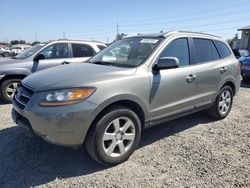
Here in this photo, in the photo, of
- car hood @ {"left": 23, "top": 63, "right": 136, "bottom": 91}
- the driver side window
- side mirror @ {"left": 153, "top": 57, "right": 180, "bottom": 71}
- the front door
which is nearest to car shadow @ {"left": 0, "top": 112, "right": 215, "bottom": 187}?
car hood @ {"left": 23, "top": 63, "right": 136, "bottom": 91}

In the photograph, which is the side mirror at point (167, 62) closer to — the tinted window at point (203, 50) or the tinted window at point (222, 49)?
the tinted window at point (203, 50)

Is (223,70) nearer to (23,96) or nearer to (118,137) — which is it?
(118,137)

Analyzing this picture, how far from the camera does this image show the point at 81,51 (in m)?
7.38

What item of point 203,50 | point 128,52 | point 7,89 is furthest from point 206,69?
point 7,89

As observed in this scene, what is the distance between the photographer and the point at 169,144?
160 inches

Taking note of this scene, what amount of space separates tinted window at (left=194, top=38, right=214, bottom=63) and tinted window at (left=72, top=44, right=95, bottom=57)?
3694 millimetres

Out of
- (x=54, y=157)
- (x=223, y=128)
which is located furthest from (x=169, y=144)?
(x=54, y=157)

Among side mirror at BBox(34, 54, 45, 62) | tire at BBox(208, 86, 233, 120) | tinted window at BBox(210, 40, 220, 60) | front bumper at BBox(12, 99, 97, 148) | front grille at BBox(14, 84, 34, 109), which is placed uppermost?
tinted window at BBox(210, 40, 220, 60)

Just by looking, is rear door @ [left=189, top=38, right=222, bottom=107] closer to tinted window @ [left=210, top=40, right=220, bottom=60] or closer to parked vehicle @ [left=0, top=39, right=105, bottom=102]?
tinted window @ [left=210, top=40, right=220, bottom=60]

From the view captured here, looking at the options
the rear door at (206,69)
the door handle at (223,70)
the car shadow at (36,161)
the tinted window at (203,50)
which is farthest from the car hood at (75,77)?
the door handle at (223,70)

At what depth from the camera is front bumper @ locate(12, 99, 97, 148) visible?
287 cm

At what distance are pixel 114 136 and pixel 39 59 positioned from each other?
14.0ft

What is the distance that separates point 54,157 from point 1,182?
76cm

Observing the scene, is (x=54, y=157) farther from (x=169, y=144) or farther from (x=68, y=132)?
(x=169, y=144)
